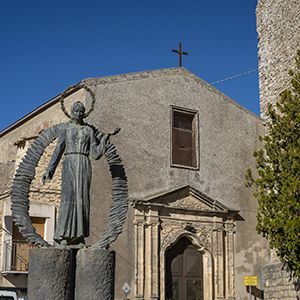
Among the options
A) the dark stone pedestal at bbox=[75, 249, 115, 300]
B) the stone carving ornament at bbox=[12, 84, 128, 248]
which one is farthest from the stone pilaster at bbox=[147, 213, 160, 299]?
the dark stone pedestal at bbox=[75, 249, 115, 300]

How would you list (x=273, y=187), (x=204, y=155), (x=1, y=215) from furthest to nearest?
(x=204, y=155) → (x=1, y=215) → (x=273, y=187)

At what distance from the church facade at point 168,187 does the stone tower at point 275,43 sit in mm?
1206

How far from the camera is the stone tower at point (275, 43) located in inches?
747

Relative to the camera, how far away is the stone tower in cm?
1898

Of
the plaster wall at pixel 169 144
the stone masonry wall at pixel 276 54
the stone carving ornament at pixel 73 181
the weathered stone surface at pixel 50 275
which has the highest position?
the stone masonry wall at pixel 276 54

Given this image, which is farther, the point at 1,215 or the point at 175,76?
the point at 175,76

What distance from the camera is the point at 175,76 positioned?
18828 mm

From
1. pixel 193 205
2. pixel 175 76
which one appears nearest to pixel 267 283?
pixel 193 205

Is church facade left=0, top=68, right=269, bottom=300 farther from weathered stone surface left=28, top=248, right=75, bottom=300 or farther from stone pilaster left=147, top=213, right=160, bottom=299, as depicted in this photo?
weathered stone surface left=28, top=248, right=75, bottom=300

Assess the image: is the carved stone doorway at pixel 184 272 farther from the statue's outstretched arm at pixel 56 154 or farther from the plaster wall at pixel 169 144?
the statue's outstretched arm at pixel 56 154

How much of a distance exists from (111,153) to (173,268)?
11.8m

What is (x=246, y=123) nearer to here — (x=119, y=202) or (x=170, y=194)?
(x=170, y=194)

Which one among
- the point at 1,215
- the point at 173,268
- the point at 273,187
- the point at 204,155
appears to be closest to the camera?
the point at 273,187

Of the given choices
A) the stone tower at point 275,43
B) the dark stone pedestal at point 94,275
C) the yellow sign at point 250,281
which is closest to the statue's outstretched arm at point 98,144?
the dark stone pedestal at point 94,275
